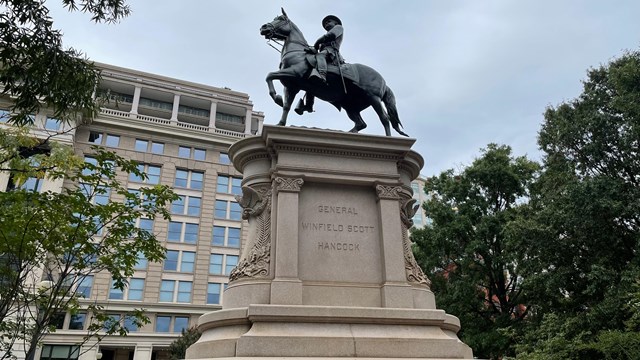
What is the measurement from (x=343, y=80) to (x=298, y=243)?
4411 mm

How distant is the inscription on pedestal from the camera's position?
32.0 ft

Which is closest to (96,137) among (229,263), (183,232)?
(183,232)

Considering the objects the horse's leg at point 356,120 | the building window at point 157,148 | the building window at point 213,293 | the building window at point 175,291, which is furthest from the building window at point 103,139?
the horse's leg at point 356,120

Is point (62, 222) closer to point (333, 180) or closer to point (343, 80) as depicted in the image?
point (333, 180)

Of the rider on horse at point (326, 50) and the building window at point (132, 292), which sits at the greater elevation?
the building window at point (132, 292)

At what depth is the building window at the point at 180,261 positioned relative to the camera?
2137 inches

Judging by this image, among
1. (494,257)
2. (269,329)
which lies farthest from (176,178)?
(269,329)

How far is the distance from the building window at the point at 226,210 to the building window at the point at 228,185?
154 centimetres

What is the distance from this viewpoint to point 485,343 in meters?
24.5

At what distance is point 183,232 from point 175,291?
7163 mm

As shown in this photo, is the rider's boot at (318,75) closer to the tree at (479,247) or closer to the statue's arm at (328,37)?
the statue's arm at (328,37)

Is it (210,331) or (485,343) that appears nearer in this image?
(210,331)

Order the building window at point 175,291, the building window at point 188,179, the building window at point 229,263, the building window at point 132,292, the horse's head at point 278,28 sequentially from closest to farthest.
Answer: the horse's head at point 278,28, the building window at point 132,292, the building window at point 175,291, the building window at point 229,263, the building window at point 188,179

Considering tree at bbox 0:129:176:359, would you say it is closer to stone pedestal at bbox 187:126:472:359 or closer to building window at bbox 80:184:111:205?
building window at bbox 80:184:111:205
